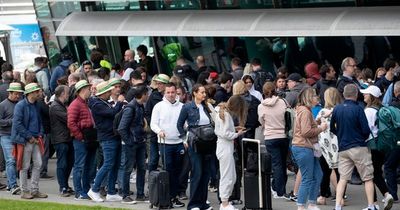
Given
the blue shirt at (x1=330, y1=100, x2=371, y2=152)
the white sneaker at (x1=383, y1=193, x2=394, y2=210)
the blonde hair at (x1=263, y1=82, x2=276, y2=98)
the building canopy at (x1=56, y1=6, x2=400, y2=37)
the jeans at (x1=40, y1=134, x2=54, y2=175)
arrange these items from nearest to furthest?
the blue shirt at (x1=330, y1=100, x2=371, y2=152) → the white sneaker at (x1=383, y1=193, x2=394, y2=210) → the blonde hair at (x1=263, y1=82, x2=276, y2=98) → the jeans at (x1=40, y1=134, x2=54, y2=175) → the building canopy at (x1=56, y1=6, x2=400, y2=37)

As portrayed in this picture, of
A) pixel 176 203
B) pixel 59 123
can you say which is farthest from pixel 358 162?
pixel 59 123

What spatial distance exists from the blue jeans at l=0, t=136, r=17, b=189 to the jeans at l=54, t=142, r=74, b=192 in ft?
2.74

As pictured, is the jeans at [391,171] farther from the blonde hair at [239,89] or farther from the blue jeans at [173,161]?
the blue jeans at [173,161]

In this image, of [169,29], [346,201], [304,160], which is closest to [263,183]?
[304,160]

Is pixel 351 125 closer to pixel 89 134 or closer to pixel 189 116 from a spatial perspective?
pixel 189 116

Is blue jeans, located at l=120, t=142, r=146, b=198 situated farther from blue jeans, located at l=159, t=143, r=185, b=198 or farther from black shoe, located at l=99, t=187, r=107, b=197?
black shoe, located at l=99, t=187, r=107, b=197

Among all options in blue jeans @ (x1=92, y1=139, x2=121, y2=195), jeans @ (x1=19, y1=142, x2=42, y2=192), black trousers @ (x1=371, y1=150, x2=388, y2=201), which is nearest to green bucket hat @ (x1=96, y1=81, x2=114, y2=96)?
blue jeans @ (x1=92, y1=139, x2=121, y2=195)

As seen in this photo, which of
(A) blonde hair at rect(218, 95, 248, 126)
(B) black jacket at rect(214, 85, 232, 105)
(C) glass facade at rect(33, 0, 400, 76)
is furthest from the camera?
(C) glass facade at rect(33, 0, 400, 76)

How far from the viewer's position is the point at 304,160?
1650 centimetres

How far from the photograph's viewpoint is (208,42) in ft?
87.9

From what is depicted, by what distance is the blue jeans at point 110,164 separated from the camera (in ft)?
59.6

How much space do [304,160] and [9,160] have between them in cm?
548

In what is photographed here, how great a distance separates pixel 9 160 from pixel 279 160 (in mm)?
4583

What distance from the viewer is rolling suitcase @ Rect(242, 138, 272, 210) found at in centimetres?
1672
